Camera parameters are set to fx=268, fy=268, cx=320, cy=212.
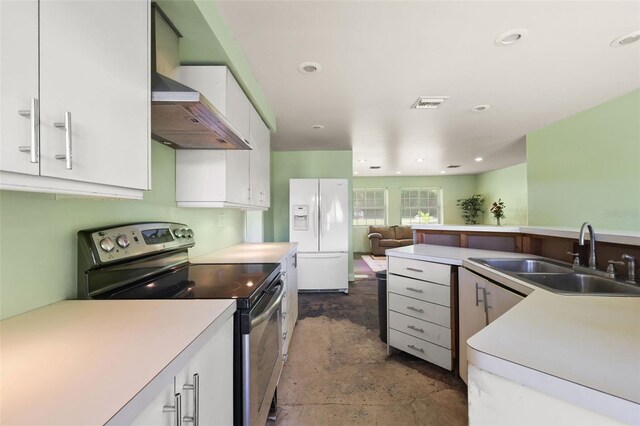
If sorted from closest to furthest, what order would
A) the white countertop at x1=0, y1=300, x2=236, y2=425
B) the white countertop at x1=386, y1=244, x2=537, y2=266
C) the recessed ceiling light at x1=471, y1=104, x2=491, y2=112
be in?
the white countertop at x1=0, y1=300, x2=236, y2=425 < the white countertop at x1=386, y1=244, x2=537, y2=266 < the recessed ceiling light at x1=471, y1=104, x2=491, y2=112

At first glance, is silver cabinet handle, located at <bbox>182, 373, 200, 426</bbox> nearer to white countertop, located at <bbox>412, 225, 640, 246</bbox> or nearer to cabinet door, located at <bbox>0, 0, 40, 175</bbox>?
cabinet door, located at <bbox>0, 0, 40, 175</bbox>

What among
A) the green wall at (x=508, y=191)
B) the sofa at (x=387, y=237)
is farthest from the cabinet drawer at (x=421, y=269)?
the green wall at (x=508, y=191)

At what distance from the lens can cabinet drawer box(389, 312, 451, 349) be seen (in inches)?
77.1

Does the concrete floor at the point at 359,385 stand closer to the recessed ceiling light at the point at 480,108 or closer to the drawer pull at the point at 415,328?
the drawer pull at the point at 415,328

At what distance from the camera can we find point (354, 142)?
14.3 ft

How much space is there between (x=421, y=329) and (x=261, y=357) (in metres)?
1.37

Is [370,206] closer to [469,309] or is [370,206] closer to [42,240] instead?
[469,309]

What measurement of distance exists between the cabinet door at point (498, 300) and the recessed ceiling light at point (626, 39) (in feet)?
6.27

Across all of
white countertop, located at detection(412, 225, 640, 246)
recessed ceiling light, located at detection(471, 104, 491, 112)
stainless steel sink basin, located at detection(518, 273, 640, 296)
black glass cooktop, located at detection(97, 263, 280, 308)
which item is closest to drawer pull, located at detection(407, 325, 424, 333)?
stainless steel sink basin, located at detection(518, 273, 640, 296)

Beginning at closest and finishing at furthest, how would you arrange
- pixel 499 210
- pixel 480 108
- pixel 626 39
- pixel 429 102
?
pixel 626 39 → pixel 429 102 → pixel 480 108 → pixel 499 210

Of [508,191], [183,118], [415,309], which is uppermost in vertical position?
[508,191]

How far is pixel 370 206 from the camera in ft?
28.3

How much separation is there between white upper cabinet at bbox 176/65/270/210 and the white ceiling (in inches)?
12.6

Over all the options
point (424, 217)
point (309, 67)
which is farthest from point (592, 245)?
point (424, 217)
